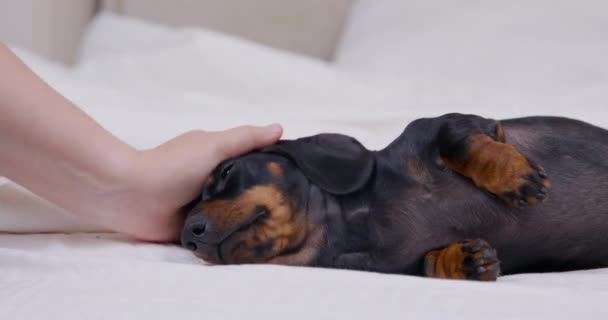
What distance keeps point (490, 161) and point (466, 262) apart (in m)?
0.17

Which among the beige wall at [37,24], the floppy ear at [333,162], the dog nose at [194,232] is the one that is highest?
the floppy ear at [333,162]

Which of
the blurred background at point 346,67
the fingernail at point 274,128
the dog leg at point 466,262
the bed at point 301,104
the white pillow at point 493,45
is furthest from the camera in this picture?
the white pillow at point 493,45

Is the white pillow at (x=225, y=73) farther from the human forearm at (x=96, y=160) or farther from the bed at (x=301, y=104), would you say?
the human forearm at (x=96, y=160)

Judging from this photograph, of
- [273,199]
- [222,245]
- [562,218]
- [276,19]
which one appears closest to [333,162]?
[273,199]

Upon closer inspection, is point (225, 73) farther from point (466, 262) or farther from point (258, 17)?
point (466, 262)

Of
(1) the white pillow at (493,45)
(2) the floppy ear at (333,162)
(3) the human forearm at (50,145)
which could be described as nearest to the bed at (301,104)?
(1) the white pillow at (493,45)

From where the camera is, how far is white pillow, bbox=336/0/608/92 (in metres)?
2.38

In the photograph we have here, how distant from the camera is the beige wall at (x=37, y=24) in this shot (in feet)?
9.19

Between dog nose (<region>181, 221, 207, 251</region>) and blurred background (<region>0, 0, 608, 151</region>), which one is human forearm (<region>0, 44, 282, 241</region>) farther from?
blurred background (<region>0, 0, 608, 151</region>)

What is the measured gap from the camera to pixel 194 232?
4.17ft

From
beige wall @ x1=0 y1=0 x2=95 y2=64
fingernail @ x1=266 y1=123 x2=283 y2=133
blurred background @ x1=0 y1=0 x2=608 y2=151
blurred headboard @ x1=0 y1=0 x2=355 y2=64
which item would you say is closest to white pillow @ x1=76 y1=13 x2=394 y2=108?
blurred background @ x1=0 y1=0 x2=608 y2=151

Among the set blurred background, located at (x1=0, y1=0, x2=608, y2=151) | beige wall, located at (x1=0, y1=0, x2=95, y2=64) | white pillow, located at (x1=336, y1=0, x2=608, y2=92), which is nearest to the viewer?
blurred background, located at (x1=0, y1=0, x2=608, y2=151)

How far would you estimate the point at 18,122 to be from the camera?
123 cm

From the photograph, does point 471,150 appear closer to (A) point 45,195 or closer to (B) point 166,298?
(B) point 166,298
